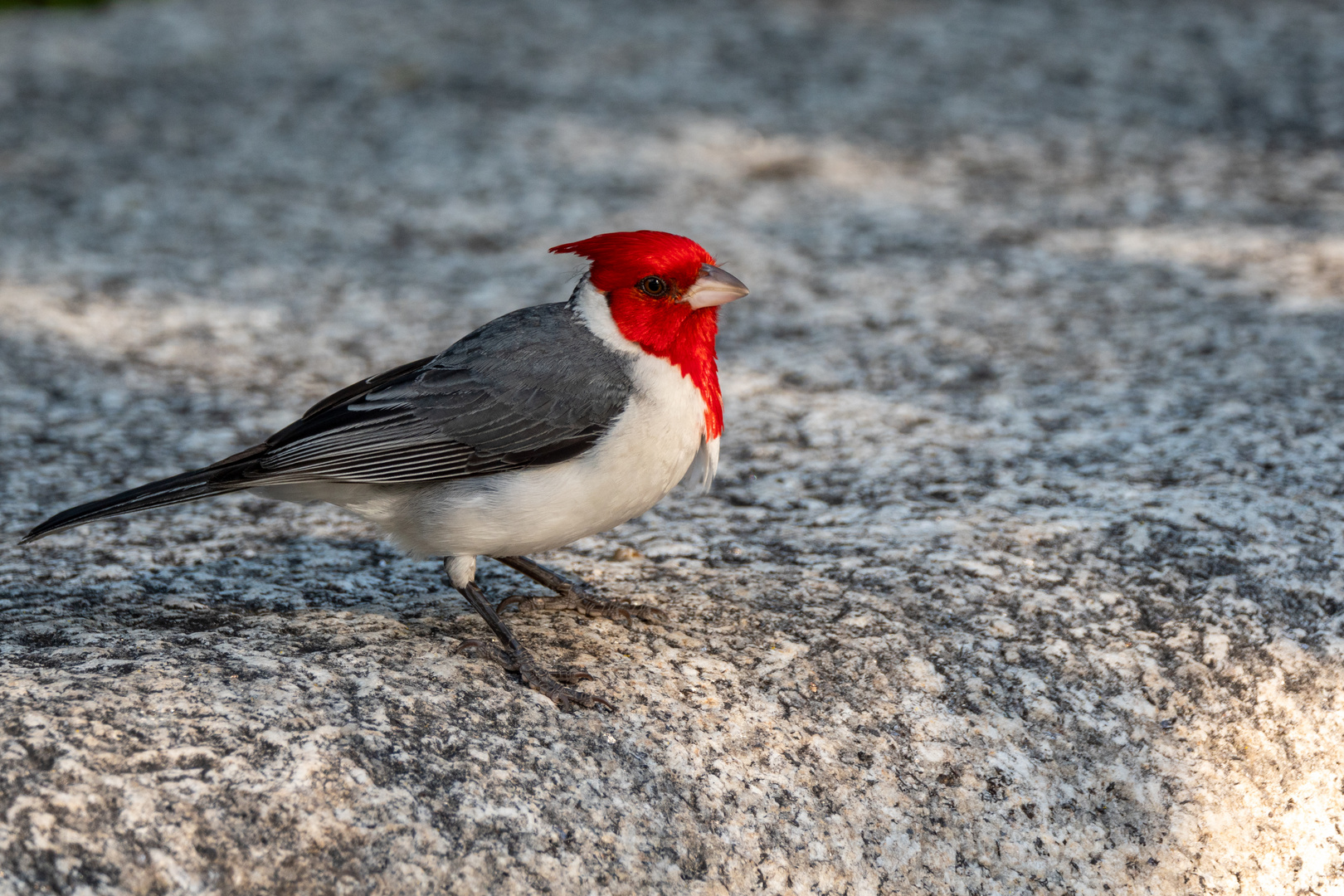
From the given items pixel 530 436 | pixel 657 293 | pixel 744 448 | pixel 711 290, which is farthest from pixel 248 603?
pixel 744 448

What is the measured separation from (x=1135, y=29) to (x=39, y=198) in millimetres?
6250

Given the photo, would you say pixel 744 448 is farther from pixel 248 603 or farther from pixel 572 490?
pixel 248 603

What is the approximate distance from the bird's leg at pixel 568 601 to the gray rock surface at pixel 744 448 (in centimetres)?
8

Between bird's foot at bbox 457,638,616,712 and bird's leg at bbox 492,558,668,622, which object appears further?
bird's leg at bbox 492,558,668,622

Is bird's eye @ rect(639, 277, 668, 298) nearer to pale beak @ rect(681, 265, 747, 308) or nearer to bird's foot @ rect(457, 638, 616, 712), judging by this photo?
pale beak @ rect(681, 265, 747, 308)

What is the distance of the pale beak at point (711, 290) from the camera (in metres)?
3.06

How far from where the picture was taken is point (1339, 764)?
2744 mm

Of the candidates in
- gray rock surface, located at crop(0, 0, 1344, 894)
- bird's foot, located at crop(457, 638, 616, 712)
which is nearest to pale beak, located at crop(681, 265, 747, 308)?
gray rock surface, located at crop(0, 0, 1344, 894)

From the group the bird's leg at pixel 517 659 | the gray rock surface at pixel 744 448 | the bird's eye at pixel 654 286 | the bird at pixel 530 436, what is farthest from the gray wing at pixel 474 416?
the gray rock surface at pixel 744 448

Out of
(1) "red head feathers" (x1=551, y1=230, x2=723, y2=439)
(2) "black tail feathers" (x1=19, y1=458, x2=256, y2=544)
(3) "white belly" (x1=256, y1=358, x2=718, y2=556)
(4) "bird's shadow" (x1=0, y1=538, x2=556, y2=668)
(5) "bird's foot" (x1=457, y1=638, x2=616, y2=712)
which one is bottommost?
(4) "bird's shadow" (x1=0, y1=538, x2=556, y2=668)

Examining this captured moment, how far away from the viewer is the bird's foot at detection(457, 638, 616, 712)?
2.70 metres

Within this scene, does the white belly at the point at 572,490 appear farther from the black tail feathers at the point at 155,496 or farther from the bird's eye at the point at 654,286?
the black tail feathers at the point at 155,496

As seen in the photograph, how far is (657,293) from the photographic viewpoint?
309 centimetres

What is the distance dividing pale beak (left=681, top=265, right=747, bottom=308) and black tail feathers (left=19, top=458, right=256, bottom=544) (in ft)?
3.89
